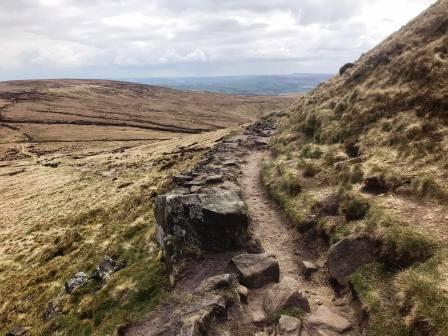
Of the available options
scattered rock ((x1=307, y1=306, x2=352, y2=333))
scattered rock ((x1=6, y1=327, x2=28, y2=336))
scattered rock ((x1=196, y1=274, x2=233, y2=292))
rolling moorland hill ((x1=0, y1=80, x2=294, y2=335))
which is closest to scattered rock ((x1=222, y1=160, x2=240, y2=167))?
rolling moorland hill ((x1=0, y1=80, x2=294, y2=335))

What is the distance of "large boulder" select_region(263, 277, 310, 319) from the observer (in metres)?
15.3

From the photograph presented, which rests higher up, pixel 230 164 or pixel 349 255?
pixel 349 255

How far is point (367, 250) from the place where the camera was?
1712 centimetres

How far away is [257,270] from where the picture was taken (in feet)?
58.8

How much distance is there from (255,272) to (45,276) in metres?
18.6

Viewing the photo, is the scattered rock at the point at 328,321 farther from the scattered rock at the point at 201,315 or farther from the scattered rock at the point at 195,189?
the scattered rock at the point at 195,189

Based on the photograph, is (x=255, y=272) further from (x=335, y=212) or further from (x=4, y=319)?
(x=4, y=319)

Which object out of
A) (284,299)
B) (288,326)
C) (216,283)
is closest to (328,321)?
(288,326)

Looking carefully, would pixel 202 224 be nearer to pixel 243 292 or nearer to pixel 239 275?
pixel 239 275

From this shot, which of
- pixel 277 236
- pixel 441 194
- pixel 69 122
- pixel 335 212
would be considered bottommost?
pixel 69 122

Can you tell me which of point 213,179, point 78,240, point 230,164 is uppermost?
point 213,179

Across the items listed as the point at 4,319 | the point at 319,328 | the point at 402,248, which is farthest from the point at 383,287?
the point at 4,319

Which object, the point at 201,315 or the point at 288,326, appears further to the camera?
the point at 201,315

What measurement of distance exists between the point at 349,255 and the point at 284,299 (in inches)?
150
